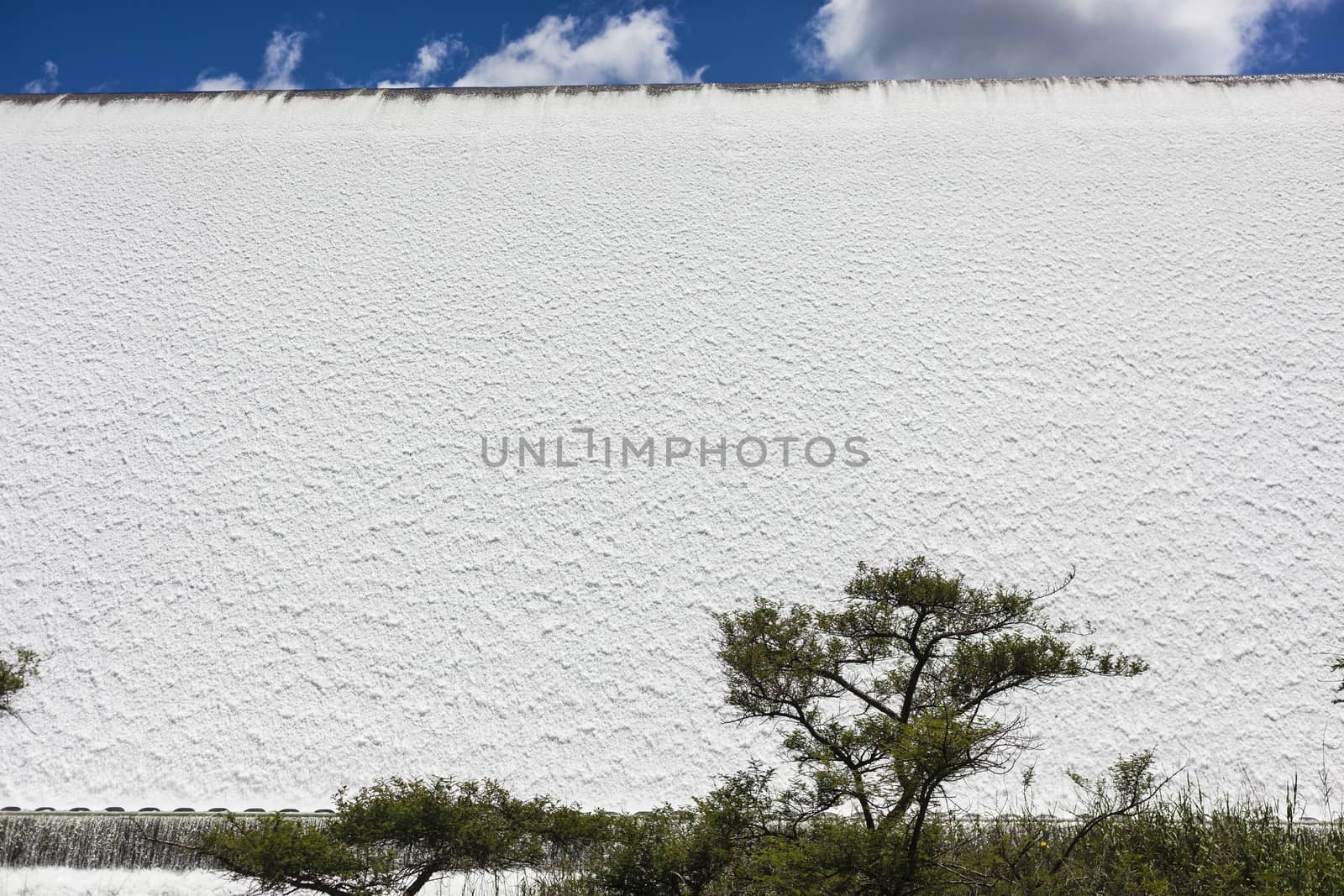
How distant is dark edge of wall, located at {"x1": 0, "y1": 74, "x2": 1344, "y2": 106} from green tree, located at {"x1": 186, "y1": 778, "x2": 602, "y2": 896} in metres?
3.59

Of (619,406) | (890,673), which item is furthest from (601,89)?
(890,673)

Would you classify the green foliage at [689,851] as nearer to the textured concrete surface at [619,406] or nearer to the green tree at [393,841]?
the green tree at [393,841]

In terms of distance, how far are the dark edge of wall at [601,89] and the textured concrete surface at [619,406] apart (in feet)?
0.16

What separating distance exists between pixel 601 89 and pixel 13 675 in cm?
353

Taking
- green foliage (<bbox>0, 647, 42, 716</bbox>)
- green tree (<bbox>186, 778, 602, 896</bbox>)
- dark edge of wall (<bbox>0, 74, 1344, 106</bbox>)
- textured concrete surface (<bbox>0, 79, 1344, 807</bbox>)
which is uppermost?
dark edge of wall (<bbox>0, 74, 1344, 106</bbox>)

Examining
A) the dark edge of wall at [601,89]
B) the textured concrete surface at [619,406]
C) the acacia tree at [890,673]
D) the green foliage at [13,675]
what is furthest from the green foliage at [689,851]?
the dark edge of wall at [601,89]

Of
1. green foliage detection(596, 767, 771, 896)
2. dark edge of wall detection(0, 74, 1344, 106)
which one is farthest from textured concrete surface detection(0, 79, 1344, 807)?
green foliage detection(596, 767, 771, 896)

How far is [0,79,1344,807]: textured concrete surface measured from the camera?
2.78m

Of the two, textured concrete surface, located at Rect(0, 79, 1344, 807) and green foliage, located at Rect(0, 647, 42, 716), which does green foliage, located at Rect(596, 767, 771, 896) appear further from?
green foliage, located at Rect(0, 647, 42, 716)

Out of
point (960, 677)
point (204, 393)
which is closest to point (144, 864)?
point (204, 393)

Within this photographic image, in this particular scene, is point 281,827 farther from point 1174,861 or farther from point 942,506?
point 942,506

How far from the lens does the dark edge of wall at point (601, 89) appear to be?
168 inches

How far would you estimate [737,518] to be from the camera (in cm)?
310

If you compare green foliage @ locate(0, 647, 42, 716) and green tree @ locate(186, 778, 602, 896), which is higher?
green foliage @ locate(0, 647, 42, 716)
